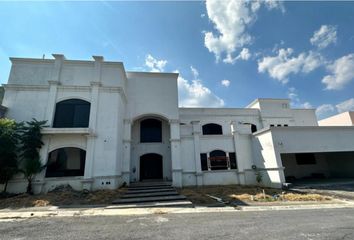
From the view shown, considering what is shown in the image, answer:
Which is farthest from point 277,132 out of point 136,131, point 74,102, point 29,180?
point 29,180

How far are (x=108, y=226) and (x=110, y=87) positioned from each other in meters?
10.2

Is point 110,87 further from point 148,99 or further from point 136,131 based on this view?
point 136,131

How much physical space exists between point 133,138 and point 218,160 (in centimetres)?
813

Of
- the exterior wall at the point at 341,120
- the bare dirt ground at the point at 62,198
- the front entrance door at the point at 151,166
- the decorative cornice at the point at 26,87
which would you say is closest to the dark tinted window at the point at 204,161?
the front entrance door at the point at 151,166

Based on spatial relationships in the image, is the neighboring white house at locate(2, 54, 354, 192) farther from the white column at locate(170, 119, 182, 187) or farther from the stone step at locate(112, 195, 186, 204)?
the stone step at locate(112, 195, 186, 204)

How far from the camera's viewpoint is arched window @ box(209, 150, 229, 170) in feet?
49.8

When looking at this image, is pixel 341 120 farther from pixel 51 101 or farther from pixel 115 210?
pixel 51 101

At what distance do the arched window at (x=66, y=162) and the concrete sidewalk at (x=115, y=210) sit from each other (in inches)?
138

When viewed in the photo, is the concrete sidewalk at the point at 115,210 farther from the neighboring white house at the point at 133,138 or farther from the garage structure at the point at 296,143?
the garage structure at the point at 296,143

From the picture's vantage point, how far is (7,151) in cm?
1012

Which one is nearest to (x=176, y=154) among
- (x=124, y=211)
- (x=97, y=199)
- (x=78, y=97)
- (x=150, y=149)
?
(x=150, y=149)

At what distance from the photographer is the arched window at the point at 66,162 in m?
11.6

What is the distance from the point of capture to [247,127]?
55.1 ft

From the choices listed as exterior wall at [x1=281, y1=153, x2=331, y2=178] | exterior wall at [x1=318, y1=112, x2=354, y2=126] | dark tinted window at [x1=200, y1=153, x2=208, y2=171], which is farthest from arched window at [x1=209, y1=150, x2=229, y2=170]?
exterior wall at [x1=318, y1=112, x2=354, y2=126]
